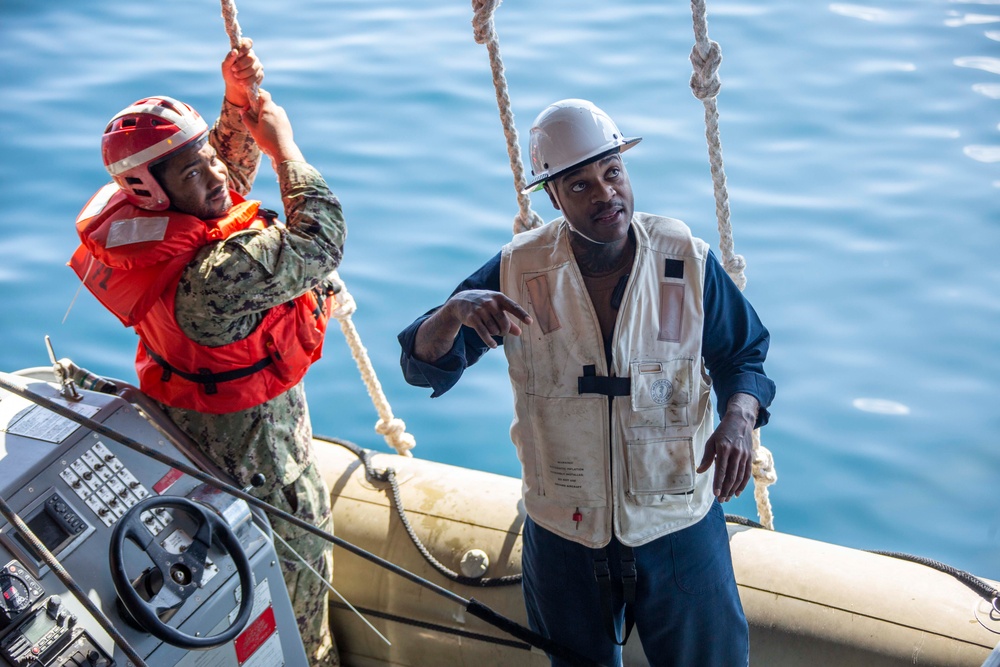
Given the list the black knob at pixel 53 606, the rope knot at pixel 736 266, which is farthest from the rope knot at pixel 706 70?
the black knob at pixel 53 606

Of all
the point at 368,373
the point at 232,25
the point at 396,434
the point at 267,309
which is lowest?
the point at 396,434

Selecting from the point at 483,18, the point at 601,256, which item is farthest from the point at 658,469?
the point at 483,18

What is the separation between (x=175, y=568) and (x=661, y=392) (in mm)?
990

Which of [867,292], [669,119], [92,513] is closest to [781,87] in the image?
[669,119]

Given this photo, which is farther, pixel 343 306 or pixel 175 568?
pixel 343 306

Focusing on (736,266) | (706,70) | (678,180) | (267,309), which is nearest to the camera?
(267,309)

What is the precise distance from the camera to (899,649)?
2100mm

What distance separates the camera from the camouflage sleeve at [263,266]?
1937mm

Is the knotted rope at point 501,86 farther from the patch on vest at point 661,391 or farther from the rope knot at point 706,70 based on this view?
the patch on vest at point 661,391

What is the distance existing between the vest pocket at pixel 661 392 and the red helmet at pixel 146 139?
3.43 ft

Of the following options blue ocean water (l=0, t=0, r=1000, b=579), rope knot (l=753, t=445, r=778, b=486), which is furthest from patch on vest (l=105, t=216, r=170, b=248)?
blue ocean water (l=0, t=0, r=1000, b=579)

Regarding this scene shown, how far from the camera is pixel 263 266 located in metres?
1.94

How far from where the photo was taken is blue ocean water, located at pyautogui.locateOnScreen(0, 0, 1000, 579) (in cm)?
425

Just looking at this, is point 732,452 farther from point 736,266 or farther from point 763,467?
point 763,467
